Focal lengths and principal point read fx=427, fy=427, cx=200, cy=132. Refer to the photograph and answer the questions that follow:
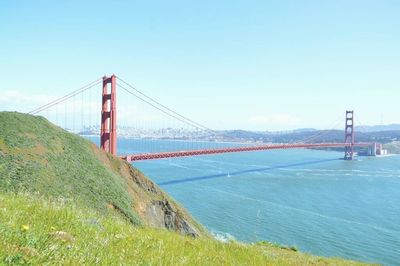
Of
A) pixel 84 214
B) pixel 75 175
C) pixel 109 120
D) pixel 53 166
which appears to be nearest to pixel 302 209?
pixel 109 120

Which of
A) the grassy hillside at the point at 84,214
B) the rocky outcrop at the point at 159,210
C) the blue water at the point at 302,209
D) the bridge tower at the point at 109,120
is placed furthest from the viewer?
the bridge tower at the point at 109,120

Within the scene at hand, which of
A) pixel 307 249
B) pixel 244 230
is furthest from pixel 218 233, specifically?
pixel 307 249

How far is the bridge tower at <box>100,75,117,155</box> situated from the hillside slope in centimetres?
1848

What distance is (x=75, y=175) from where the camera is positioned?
1880cm

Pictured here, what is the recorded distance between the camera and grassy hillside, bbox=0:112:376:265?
139 inches

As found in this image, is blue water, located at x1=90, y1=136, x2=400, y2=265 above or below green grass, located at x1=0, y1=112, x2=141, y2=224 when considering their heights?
below

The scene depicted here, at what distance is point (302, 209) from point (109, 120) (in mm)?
22894

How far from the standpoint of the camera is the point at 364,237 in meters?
35.5

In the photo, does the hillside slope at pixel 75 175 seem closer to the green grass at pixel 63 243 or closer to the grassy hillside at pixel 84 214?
the grassy hillside at pixel 84 214

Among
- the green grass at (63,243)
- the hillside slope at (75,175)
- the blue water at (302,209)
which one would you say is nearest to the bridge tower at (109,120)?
the blue water at (302,209)

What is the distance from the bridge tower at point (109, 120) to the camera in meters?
44.2

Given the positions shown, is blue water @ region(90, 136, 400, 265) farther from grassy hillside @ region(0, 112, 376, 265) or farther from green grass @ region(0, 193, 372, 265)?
green grass @ region(0, 193, 372, 265)

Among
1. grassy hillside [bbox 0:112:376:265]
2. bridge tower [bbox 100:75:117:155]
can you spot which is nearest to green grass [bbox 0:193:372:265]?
grassy hillside [bbox 0:112:376:265]

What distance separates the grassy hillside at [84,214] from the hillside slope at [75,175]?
0.04 m
